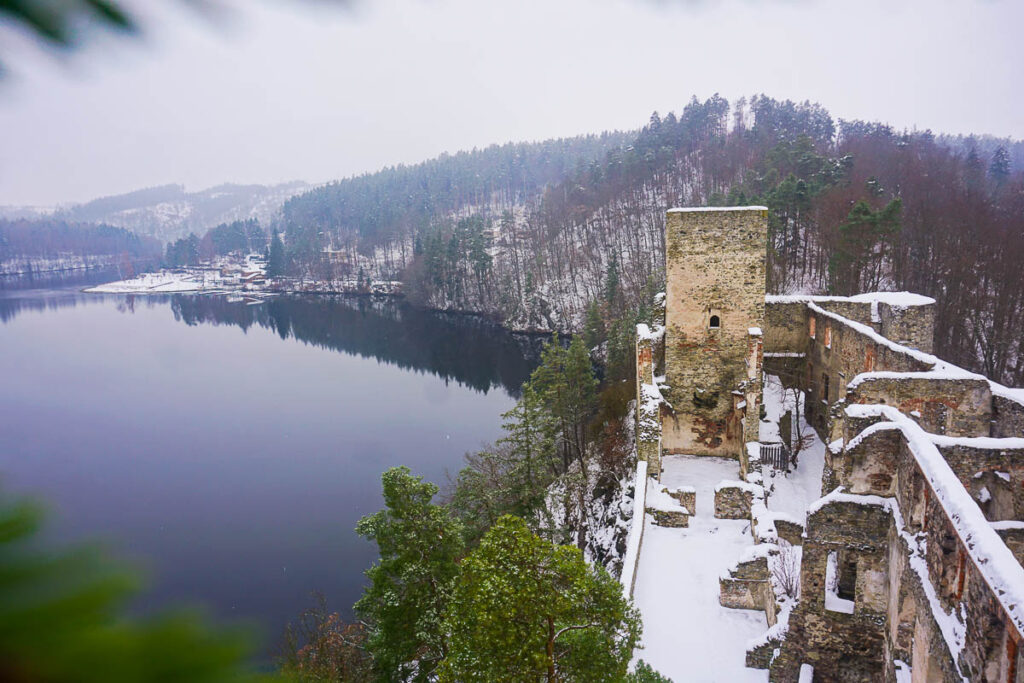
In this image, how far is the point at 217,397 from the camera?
48.7 metres

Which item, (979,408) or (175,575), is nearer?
(979,408)

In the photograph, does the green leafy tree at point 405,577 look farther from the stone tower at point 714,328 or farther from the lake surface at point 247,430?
the stone tower at point 714,328

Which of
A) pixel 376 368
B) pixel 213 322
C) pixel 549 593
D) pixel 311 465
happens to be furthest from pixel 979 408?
pixel 213 322

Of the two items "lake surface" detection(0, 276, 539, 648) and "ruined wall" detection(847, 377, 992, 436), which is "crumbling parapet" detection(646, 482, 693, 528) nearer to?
"ruined wall" detection(847, 377, 992, 436)

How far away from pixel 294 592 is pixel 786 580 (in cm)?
1940

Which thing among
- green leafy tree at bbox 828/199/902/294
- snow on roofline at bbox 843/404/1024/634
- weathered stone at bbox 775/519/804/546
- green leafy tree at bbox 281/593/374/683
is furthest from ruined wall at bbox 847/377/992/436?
green leafy tree at bbox 828/199/902/294

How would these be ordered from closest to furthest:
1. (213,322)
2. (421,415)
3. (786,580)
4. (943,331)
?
(786,580) → (943,331) → (421,415) → (213,322)

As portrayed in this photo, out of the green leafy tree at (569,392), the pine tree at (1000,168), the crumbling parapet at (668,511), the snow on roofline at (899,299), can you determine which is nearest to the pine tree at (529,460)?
the crumbling parapet at (668,511)

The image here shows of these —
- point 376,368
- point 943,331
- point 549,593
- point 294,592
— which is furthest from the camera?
point 376,368

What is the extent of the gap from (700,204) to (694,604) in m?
63.4

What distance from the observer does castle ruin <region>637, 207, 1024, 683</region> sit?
7154mm

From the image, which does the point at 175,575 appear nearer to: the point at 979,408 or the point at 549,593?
the point at 549,593

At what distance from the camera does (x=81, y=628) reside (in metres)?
0.54

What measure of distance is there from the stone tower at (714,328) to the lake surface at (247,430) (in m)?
15.2
